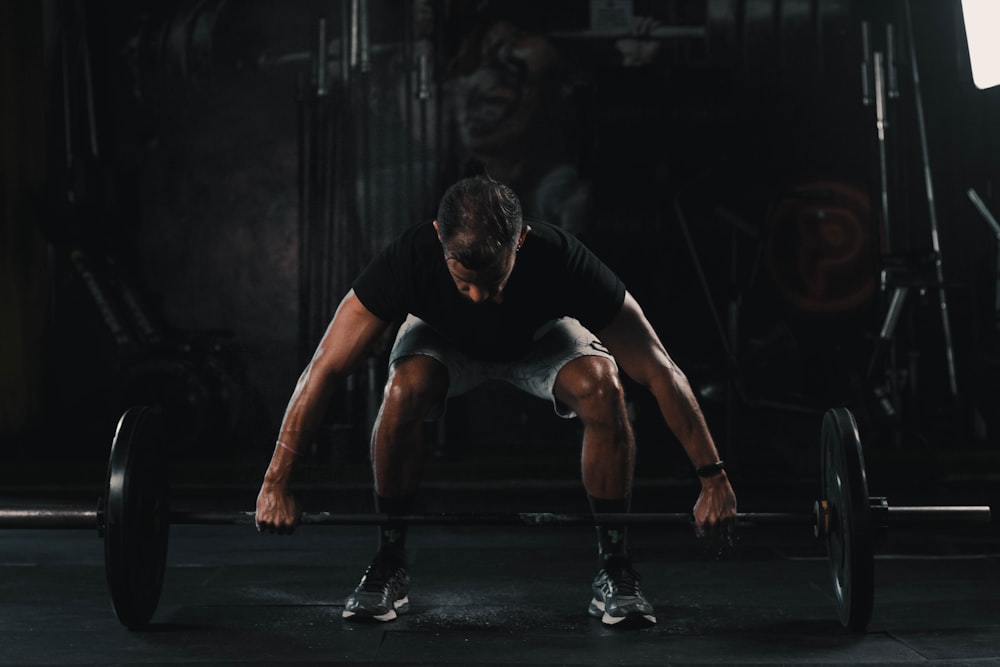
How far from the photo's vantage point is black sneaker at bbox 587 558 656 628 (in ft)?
8.04

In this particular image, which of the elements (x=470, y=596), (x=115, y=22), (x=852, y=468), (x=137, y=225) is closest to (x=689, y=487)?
(x=470, y=596)

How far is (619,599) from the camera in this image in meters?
2.49

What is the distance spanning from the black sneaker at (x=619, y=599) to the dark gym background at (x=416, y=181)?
3470 millimetres

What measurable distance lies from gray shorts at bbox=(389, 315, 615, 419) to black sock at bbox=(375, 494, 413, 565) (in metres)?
0.20

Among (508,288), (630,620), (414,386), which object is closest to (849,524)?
(630,620)

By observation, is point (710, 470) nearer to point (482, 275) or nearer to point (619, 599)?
point (619, 599)

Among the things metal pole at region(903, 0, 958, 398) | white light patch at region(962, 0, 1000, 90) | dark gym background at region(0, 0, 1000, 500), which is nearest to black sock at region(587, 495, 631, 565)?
white light patch at region(962, 0, 1000, 90)

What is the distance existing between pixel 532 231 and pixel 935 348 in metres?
4.41

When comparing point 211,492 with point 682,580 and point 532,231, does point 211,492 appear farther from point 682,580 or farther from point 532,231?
point 532,231

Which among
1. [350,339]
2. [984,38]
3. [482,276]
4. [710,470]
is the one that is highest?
[984,38]

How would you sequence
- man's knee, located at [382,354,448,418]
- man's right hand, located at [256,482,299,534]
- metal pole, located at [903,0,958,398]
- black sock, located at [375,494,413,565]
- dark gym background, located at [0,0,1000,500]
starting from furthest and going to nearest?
1. metal pole, located at [903,0,958,398]
2. dark gym background, located at [0,0,1000,500]
3. black sock, located at [375,494,413,565]
4. man's knee, located at [382,354,448,418]
5. man's right hand, located at [256,482,299,534]

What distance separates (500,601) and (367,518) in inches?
20.0

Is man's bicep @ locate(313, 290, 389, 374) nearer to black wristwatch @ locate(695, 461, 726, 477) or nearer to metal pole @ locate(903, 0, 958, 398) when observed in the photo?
black wristwatch @ locate(695, 461, 726, 477)

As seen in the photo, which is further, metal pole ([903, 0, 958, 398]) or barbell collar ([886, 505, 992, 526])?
metal pole ([903, 0, 958, 398])
